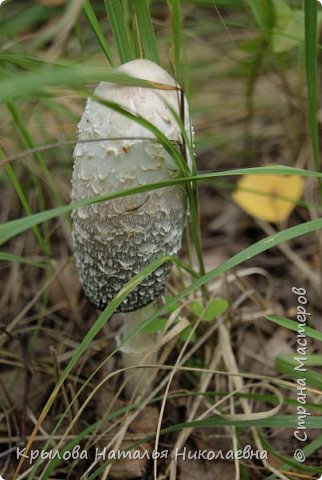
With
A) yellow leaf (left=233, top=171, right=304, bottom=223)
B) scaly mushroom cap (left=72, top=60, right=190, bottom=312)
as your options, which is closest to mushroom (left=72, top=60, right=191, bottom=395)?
scaly mushroom cap (left=72, top=60, right=190, bottom=312)

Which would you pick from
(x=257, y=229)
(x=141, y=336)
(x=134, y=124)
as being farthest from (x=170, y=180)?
(x=257, y=229)

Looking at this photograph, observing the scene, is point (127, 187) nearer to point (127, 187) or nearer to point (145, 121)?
point (127, 187)

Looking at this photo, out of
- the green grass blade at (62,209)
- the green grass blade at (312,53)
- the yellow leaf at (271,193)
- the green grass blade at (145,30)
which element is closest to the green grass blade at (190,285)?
the green grass blade at (62,209)

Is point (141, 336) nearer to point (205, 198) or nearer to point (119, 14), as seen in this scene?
point (119, 14)

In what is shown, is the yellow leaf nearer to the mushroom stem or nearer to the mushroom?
the mushroom stem

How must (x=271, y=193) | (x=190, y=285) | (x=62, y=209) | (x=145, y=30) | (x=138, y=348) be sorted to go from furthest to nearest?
1. (x=271, y=193)
2. (x=138, y=348)
3. (x=145, y=30)
4. (x=190, y=285)
5. (x=62, y=209)

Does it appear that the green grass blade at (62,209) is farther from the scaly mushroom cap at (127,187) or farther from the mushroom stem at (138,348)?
the mushroom stem at (138,348)
